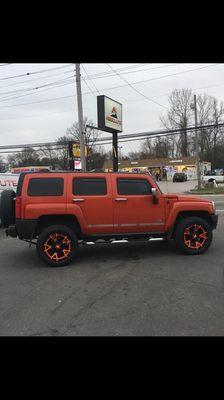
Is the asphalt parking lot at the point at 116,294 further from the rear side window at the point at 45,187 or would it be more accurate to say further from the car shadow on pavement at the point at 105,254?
the rear side window at the point at 45,187

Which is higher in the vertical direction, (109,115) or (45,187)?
(109,115)

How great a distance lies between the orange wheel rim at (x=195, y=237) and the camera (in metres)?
8.46

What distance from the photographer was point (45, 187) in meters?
8.00

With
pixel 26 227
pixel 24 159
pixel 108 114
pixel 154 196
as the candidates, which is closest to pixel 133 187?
pixel 154 196

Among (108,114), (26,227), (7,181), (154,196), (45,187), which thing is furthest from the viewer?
(108,114)

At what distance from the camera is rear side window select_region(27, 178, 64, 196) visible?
7945mm

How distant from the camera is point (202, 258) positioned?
26.8 feet

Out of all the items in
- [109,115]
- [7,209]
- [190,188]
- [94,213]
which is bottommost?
[190,188]

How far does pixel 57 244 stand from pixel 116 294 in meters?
2.23

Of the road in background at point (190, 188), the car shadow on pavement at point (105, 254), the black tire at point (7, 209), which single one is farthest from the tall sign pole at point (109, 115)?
the black tire at point (7, 209)

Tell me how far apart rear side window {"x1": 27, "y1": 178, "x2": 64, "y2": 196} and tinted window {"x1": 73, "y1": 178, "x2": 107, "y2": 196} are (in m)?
0.29

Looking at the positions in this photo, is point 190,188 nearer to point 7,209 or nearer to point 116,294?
point 7,209
